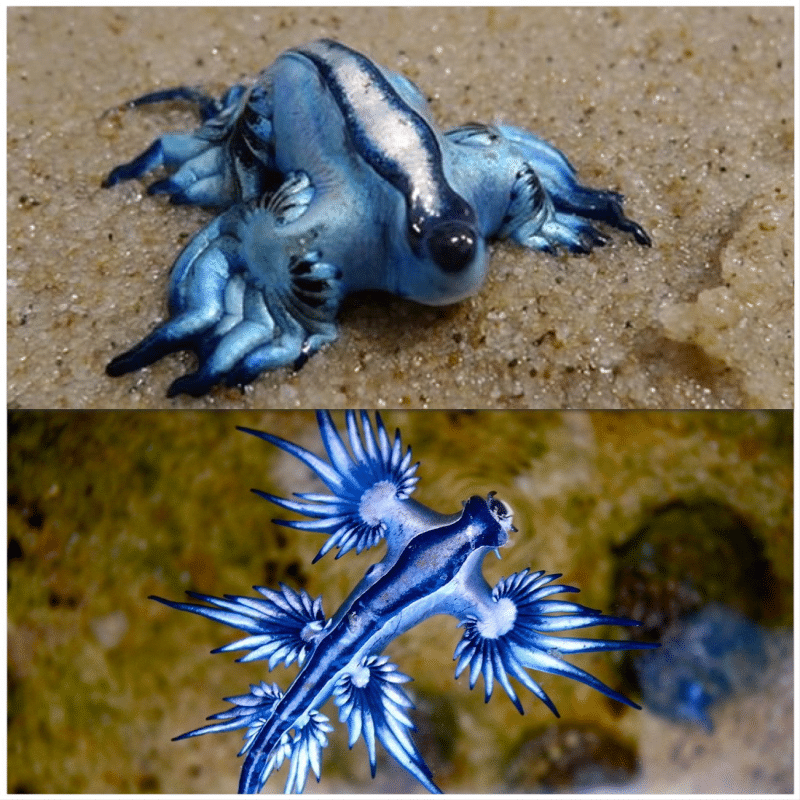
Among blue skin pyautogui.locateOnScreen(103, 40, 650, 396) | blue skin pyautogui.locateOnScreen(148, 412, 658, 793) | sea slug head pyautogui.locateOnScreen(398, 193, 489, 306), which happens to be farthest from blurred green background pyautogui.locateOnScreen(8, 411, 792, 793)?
sea slug head pyautogui.locateOnScreen(398, 193, 489, 306)

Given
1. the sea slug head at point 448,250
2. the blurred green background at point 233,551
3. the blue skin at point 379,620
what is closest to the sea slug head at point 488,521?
the blue skin at point 379,620

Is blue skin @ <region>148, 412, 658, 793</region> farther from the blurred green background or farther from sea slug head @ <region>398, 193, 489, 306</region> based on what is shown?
sea slug head @ <region>398, 193, 489, 306</region>

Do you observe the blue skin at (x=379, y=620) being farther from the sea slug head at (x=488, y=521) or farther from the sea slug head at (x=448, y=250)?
the sea slug head at (x=448, y=250)

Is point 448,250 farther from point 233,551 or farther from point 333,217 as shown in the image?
point 233,551

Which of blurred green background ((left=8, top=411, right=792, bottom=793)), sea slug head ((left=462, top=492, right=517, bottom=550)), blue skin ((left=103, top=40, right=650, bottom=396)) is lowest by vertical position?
blurred green background ((left=8, top=411, right=792, bottom=793))

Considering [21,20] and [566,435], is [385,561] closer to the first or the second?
[566,435]

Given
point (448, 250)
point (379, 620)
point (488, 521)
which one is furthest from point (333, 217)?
point (379, 620)
